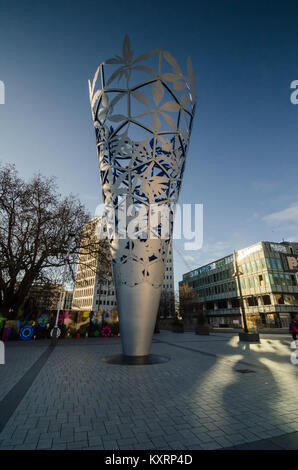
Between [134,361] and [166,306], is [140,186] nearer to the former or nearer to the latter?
[134,361]

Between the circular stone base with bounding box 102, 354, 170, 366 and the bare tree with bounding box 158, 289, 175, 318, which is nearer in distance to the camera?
the circular stone base with bounding box 102, 354, 170, 366

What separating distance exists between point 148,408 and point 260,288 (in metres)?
46.8

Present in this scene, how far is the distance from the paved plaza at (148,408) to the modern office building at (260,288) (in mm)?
35025

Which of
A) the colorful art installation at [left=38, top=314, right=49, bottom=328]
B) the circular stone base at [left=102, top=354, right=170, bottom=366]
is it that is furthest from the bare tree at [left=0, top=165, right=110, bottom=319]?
the circular stone base at [left=102, top=354, right=170, bottom=366]

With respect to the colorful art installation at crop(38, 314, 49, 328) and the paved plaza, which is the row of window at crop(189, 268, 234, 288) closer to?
the colorful art installation at crop(38, 314, 49, 328)

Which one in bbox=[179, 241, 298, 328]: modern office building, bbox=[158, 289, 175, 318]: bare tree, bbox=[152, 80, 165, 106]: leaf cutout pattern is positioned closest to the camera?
bbox=[152, 80, 165, 106]: leaf cutout pattern

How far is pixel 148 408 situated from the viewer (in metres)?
4.30

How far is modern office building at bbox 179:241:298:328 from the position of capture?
42031mm

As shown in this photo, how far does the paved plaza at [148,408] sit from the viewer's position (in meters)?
3.13

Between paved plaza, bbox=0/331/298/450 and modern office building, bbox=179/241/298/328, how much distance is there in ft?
115

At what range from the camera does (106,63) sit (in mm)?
9820

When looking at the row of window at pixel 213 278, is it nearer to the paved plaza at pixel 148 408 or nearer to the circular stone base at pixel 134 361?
the circular stone base at pixel 134 361

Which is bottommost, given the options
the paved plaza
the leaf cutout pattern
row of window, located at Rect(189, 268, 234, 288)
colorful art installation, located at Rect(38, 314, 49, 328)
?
the paved plaza

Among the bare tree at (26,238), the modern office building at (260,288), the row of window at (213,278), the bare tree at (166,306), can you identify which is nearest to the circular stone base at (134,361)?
the bare tree at (26,238)
